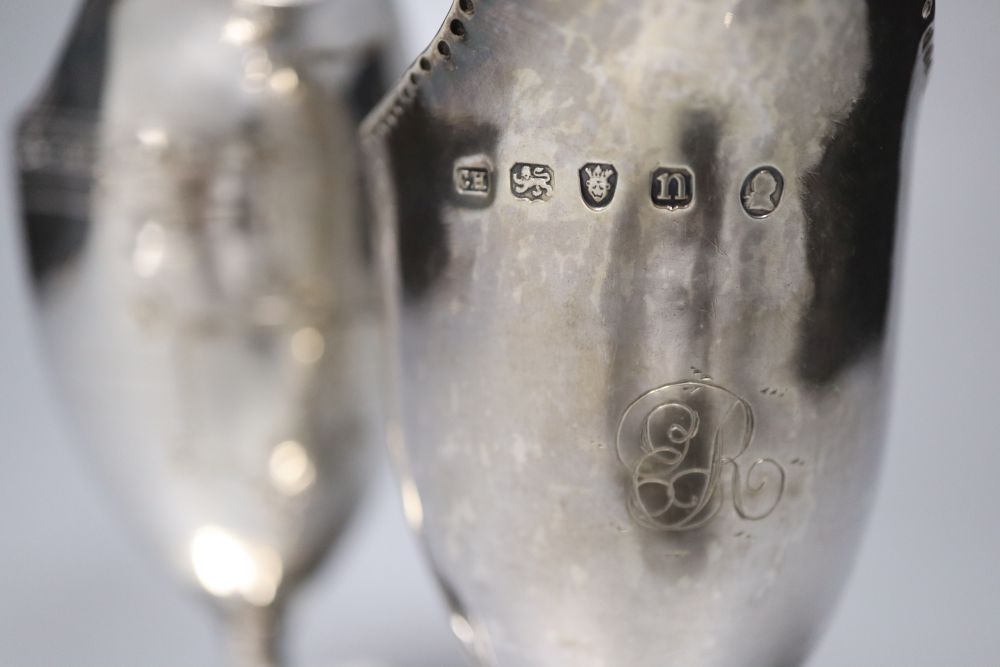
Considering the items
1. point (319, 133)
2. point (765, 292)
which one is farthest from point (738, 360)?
point (319, 133)

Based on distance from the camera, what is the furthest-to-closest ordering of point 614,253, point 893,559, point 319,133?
point 893,559 → point 319,133 → point 614,253

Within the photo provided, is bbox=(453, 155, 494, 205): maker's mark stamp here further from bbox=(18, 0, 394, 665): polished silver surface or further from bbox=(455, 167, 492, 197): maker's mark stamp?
bbox=(18, 0, 394, 665): polished silver surface

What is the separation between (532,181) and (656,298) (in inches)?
2.0

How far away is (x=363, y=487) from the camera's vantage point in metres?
0.64

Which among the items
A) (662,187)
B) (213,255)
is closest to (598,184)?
(662,187)

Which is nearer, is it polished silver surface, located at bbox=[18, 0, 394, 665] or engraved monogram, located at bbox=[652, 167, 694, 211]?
engraved monogram, located at bbox=[652, 167, 694, 211]

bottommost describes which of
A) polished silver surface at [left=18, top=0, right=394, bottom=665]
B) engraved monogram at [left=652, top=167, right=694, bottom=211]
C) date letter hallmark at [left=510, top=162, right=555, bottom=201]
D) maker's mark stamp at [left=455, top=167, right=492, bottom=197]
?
polished silver surface at [left=18, top=0, right=394, bottom=665]

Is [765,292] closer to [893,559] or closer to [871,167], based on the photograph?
[871,167]

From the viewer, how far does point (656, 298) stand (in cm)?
35

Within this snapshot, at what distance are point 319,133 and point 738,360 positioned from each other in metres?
0.28

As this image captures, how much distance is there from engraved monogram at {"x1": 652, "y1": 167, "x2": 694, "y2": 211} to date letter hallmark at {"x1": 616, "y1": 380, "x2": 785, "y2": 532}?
0.18 ft

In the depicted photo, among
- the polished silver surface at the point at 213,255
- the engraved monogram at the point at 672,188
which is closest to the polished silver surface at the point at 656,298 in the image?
the engraved monogram at the point at 672,188

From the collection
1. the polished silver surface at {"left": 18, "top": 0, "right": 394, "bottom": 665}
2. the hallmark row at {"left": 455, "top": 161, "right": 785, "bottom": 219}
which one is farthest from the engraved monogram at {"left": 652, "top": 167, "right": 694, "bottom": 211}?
the polished silver surface at {"left": 18, "top": 0, "right": 394, "bottom": 665}

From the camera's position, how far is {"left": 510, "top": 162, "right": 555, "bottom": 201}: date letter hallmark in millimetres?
354
